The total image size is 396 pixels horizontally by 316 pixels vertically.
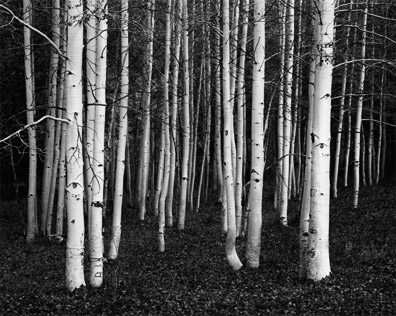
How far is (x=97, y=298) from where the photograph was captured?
23.8ft

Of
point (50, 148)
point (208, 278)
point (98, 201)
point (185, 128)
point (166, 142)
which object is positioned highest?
point (185, 128)

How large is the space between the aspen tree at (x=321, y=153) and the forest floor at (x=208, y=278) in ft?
1.44

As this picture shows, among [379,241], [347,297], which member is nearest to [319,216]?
[347,297]

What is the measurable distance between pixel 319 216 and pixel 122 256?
5.31 meters

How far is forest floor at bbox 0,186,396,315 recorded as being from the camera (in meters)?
6.77

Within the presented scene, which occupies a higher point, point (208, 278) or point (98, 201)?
point (98, 201)

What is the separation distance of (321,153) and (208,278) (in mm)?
3015

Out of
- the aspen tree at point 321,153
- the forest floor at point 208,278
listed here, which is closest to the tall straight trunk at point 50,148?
the forest floor at point 208,278

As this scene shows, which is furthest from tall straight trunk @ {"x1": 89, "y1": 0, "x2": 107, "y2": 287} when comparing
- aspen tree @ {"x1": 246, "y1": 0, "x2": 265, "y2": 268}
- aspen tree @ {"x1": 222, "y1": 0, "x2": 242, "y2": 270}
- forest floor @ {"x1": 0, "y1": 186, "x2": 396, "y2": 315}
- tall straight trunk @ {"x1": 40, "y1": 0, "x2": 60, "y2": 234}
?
tall straight trunk @ {"x1": 40, "y1": 0, "x2": 60, "y2": 234}

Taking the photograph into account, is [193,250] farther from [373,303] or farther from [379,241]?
[373,303]

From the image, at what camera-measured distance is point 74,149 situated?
24.3 ft

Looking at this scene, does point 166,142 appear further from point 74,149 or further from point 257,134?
point 74,149

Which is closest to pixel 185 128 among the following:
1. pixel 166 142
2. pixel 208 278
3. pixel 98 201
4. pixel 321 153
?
pixel 166 142

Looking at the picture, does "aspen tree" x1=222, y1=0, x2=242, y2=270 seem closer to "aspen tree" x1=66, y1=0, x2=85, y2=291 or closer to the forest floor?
the forest floor
